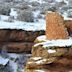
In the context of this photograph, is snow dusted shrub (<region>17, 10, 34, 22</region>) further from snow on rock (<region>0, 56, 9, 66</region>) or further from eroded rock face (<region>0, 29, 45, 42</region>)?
snow on rock (<region>0, 56, 9, 66</region>)

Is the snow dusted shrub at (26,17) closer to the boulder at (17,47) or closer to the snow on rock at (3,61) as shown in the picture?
the boulder at (17,47)

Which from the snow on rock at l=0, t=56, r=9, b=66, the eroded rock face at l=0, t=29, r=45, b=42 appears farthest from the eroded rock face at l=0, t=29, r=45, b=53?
the snow on rock at l=0, t=56, r=9, b=66

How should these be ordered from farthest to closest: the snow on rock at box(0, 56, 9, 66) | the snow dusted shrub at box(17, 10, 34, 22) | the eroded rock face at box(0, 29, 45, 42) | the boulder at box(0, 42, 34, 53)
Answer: the snow dusted shrub at box(17, 10, 34, 22) → the eroded rock face at box(0, 29, 45, 42) → the boulder at box(0, 42, 34, 53) → the snow on rock at box(0, 56, 9, 66)

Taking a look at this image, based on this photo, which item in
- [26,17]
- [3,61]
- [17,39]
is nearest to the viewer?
[3,61]

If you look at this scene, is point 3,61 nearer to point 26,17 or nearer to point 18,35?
point 18,35

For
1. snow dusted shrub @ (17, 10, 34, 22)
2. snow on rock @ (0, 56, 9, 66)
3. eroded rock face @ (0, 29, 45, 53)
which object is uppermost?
eroded rock face @ (0, 29, 45, 53)

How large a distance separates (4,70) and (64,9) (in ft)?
34.4

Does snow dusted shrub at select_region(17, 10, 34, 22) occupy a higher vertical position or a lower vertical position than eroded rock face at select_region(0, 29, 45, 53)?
lower

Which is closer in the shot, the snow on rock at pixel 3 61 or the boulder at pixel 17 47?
the snow on rock at pixel 3 61

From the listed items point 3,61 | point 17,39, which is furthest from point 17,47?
point 3,61

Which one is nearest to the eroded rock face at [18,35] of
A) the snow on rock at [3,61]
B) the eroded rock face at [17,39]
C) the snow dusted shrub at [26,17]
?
the eroded rock face at [17,39]

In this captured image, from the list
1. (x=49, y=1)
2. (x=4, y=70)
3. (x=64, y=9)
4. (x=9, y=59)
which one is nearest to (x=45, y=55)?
(x=4, y=70)

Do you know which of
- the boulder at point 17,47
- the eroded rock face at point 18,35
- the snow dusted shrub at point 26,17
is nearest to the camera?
the boulder at point 17,47

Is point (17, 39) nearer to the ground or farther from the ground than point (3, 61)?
farther from the ground
